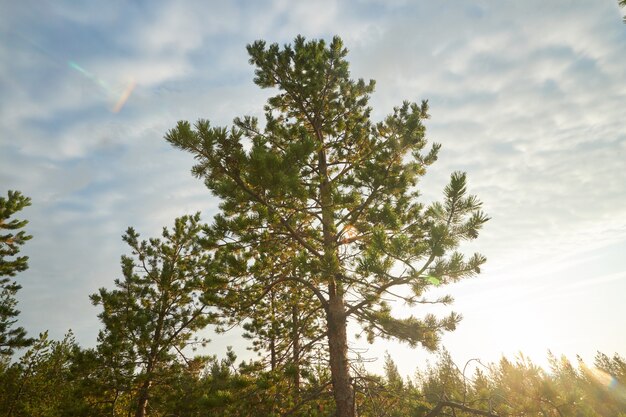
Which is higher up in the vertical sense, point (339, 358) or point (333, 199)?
point (333, 199)

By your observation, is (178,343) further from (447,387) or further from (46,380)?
(46,380)

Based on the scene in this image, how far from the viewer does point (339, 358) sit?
19.6 feet

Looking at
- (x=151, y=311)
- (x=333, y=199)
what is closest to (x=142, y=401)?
(x=151, y=311)

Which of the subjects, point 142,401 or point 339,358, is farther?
point 142,401

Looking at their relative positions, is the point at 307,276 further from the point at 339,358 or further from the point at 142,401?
the point at 142,401

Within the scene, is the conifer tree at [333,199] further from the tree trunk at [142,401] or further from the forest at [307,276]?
the tree trunk at [142,401]

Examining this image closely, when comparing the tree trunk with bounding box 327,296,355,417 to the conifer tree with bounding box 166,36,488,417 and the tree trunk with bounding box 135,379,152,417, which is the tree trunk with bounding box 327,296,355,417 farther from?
the tree trunk with bounding box 135,379,152,417

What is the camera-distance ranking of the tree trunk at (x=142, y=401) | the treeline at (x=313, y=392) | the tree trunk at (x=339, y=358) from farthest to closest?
the tree trunk at (x=142, y=401) < the tree trunk at (x=339, y=358) < the treeline at (x=313, y=392)

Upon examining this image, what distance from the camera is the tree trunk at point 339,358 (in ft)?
18.5

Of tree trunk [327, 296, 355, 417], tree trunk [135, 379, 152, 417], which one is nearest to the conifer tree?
tree trunk [327, 296, 355, 417]

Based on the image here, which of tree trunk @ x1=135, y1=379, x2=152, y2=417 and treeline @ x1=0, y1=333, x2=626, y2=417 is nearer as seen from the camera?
treeline @ x1=0, y1=333, x2=626, y2=417

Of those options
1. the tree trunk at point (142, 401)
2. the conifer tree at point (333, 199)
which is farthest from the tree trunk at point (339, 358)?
the tree trunk at point (142, 401)

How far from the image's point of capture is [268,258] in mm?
7547

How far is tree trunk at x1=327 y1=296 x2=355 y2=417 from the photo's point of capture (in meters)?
→ 5.64
